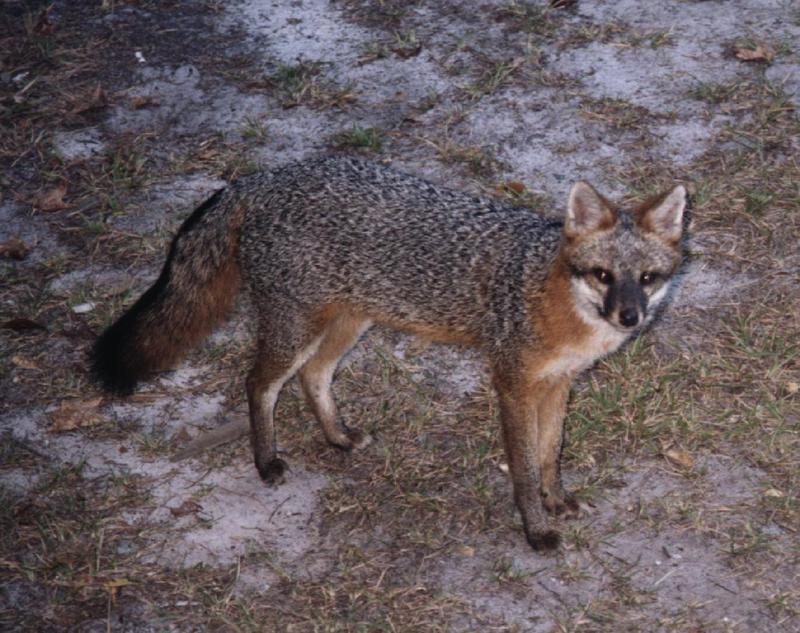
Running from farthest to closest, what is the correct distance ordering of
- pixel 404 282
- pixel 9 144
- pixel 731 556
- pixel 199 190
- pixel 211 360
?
1. pixel 9 144
2. pixel 199 190
3. pixel 211 360
4. pixel 404 282
5. pixel 731 556

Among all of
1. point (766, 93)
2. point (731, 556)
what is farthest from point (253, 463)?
point (766, 93)

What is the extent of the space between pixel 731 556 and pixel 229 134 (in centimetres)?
458

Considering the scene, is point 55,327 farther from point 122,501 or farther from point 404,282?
point 404,282

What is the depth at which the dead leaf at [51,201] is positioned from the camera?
7.61 m

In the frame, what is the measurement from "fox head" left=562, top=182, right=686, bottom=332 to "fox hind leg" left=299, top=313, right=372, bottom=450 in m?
1.25

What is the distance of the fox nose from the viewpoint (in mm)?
4773

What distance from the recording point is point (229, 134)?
8086 mm

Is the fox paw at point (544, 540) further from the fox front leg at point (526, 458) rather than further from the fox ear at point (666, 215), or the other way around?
the fox ear at point (666, 215)

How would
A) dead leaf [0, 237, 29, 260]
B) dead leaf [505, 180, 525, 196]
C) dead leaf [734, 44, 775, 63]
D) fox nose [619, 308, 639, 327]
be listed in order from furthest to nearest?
dead leaf [734, 44, 775, 63] → dead leaf [505, 180, 525, 196] → dead leaf [0, 237, 29, 260] → fox nose [619, 308, 639, 327]

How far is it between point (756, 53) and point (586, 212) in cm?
393

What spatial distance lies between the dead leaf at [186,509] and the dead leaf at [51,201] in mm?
2857

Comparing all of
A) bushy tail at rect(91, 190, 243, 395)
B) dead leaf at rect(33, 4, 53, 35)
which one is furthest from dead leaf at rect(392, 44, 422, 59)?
bushy tail at rect(91, 190, 243, 395)

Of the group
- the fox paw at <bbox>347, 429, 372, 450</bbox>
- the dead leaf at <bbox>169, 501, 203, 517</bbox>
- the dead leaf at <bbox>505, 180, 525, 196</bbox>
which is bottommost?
the fox paw at <bbox>347, 429, 372, 450</bbox>

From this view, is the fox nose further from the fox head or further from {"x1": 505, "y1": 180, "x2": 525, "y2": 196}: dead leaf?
{"x1": 505, "y1": 180, "x2": 525, "y2": 196}: dead leaf
